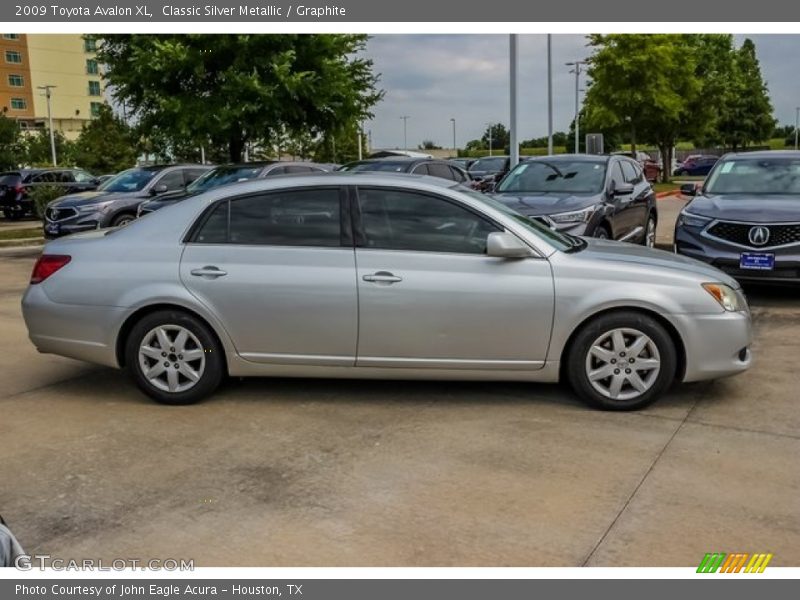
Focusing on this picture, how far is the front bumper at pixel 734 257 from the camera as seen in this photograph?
817 centimetres

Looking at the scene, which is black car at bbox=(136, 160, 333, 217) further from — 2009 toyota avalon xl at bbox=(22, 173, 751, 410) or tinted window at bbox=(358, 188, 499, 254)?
tinted window at bbox=(358, 188, 499, 254)

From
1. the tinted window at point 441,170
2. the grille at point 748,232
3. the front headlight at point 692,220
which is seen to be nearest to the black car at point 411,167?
the tinted window at point 441,170

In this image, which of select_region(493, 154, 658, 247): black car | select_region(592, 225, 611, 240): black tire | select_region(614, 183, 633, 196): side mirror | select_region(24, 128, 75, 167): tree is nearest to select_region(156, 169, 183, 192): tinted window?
select_region(493, 154, 658, 247): black car

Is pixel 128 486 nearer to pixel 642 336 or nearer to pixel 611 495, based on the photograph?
pixel 611 495

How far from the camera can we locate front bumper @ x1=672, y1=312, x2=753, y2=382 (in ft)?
17.1

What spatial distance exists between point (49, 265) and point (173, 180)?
10644mm

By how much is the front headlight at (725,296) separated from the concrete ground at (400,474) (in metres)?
0.68

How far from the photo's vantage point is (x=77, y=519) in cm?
386

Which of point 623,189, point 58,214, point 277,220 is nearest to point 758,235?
point 623,189

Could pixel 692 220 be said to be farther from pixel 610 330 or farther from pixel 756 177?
pixel 610 330

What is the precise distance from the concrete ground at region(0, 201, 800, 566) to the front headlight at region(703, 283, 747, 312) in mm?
682

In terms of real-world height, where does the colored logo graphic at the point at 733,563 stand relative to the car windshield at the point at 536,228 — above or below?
below

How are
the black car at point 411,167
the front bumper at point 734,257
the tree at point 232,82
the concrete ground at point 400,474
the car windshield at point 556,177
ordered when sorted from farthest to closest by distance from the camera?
the tree at point 232,82 → the black car at point 411,167 → the car windshield at point 556,177 → the front bumper at point 734,257 → the concrete ground at point 400,474

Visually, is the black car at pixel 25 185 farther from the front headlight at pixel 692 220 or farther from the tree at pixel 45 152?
the tree at pixel 45 152
